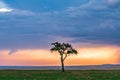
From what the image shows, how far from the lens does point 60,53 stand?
11456 centimetres

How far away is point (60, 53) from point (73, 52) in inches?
171

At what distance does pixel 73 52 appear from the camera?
116m

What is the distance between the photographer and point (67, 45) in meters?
116

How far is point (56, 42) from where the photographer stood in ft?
381

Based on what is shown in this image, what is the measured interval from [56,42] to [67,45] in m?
3.54

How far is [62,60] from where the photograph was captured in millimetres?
113938

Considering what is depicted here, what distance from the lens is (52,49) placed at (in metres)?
116

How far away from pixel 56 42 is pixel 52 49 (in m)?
2.53

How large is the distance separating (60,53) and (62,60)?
2272mm

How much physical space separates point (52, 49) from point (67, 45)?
4.86 m

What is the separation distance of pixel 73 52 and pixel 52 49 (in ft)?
21.5

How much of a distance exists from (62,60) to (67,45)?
16.6ft

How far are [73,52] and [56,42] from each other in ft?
20.0
